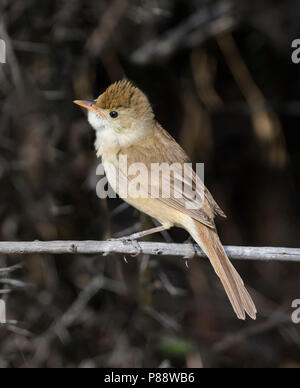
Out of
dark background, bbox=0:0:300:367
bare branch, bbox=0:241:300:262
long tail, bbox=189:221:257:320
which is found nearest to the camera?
bare branch, bbox=0:241:300:262

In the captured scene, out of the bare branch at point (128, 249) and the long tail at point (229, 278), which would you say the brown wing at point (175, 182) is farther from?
the bare branch at point (128, 249)

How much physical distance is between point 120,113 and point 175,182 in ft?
2.37

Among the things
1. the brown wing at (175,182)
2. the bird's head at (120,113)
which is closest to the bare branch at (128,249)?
the brown wing at (175,182)

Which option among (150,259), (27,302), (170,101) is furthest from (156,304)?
(170,101)

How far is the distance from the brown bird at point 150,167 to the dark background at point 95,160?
0.73 m

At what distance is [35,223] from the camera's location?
18.0 ft

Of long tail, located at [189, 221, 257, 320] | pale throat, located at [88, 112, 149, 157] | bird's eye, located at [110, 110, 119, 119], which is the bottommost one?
long tail, located at [189, 221, 257, 320]

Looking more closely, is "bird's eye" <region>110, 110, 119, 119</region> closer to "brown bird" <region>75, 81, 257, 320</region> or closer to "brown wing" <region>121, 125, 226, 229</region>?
"brown bird" <region>75, 81, 257, 320</region>

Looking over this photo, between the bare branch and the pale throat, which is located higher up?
the pale throat

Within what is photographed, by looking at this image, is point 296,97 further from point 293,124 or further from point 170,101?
point 170,101

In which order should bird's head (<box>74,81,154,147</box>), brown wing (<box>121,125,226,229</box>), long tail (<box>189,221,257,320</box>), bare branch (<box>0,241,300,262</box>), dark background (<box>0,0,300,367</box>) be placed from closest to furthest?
bare branch (<box>0,241,300,262</box>) < long tail (<box>189,221,257,320</box>) < brown wing (<box>121,125,226,229</box>) < bird's head (<box>74,81,154,147</box>) < dark background (<box>0,0,300,367</box>)

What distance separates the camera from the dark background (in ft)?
17.5

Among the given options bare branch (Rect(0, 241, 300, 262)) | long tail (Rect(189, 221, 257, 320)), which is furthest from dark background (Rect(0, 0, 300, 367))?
bare branch (Rect(0, 241, 300, 262))

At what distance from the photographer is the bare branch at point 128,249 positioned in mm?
3402
